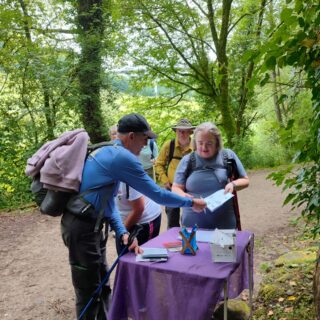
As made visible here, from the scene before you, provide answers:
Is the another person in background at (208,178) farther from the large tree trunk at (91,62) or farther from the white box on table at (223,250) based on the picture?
the large tree trunk at (91,62)

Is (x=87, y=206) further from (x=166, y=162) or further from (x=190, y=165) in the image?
(x=166, y=162)

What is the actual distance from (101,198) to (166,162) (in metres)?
2.24

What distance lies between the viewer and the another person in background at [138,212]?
10.6ft

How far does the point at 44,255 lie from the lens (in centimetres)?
566

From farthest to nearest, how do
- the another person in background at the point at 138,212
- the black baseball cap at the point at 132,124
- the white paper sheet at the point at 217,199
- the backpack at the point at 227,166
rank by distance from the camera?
1. the backpack at the point at 227,166
2. the another person in background at the point at 138,212
3. the white paper sheet at the point at 217,199
4. the black baseball cap at the point at 132,124

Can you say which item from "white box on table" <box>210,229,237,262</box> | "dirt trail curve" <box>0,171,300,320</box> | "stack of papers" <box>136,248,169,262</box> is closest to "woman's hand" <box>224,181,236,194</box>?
"white box on table" <box>210,229,237,262</box>

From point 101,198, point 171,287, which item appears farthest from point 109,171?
point 171,287

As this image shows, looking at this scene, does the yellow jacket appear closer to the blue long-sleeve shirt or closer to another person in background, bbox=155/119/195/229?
another person in background, bbox=155/119/195/229

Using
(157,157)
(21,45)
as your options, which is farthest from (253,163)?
(157,157)

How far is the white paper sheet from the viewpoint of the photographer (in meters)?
2.84

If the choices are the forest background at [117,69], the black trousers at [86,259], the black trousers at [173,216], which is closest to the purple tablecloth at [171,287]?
the black trousers at [86,259]

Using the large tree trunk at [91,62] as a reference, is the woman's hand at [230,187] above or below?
below

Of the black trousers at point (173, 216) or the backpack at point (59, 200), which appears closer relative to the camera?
the backpack at point (59, 200)

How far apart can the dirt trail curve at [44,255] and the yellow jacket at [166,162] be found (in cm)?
156
